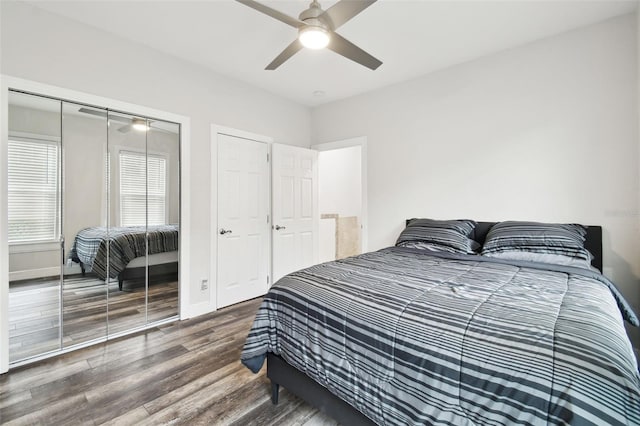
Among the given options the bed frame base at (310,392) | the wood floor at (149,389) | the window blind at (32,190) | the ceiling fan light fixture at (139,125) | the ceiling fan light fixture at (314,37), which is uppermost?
the ceiling fan light fixture at (314,37)

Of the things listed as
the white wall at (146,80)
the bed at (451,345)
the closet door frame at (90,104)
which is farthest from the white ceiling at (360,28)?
the bed at (451,345)

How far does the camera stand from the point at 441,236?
281cm

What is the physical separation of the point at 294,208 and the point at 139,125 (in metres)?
2.05

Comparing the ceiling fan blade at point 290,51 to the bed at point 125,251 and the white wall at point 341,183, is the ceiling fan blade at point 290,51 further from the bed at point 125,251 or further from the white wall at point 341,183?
the white wall at point 341,183

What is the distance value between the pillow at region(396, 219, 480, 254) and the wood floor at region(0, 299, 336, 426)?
69.6 inches

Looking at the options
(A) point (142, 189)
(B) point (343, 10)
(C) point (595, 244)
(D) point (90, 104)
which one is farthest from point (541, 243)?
(D) point (90, 104)

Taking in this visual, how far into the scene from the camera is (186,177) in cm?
308

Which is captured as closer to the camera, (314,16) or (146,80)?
(314,16)

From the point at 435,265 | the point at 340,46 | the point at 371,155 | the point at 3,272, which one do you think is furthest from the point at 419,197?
the point at 3,272

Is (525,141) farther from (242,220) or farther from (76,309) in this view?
(76,309)

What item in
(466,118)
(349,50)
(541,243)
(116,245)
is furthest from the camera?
(466,118)

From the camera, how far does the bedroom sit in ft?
7.63

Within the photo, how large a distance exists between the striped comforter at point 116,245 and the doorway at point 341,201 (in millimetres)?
2794

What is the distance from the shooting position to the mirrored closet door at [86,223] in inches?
86.9
